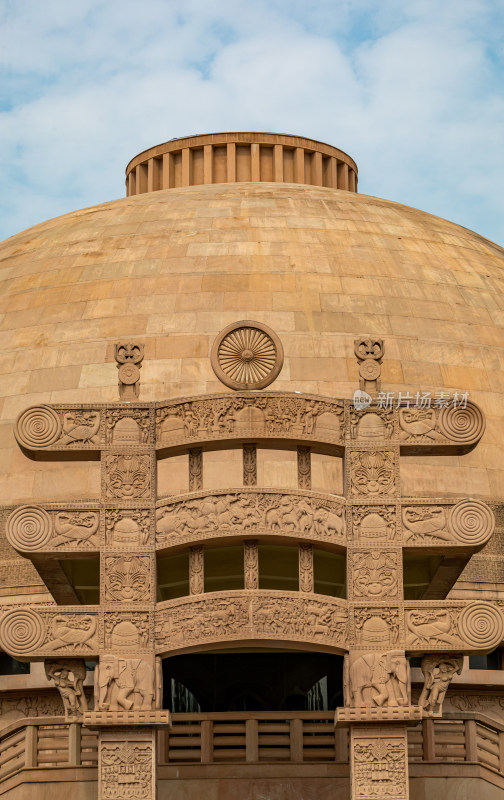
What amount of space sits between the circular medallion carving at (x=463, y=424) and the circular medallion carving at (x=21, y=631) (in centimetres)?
591

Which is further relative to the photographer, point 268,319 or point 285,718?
point 268,319

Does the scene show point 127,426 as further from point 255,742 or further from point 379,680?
point 255,742

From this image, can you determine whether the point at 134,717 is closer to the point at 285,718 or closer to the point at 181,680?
the point at 285,718

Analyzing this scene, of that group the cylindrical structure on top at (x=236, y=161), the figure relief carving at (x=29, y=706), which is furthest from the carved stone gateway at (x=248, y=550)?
the cylindrical structure on top at (x=236, y=161)

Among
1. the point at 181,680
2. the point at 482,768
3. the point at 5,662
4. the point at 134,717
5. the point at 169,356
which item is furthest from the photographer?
the point at 169,356

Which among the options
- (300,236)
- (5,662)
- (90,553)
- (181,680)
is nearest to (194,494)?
(90,553)

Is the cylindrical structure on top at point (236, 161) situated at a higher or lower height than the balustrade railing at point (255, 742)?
higher

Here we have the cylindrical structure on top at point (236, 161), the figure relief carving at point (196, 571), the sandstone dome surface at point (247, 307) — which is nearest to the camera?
the figure relief carving at point (196, 571)

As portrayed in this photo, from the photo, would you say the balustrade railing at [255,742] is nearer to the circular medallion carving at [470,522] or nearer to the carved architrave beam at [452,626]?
the carved architrave beam at [452,626]

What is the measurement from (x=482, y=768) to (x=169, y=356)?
34.0 feet

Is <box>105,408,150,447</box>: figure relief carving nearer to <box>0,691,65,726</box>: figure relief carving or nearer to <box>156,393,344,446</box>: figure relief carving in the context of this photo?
<box>156,393,344,446</box>: figure relief carving

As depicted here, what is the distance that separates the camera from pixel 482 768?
2230cm

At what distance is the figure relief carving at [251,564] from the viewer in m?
19.7

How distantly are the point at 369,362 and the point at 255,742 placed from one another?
6.14 metres
